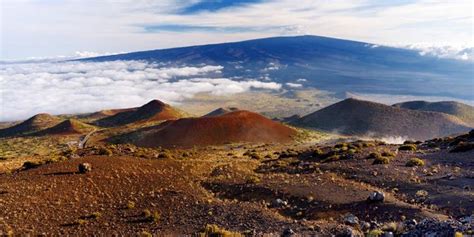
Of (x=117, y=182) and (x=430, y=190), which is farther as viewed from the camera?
(x=117, y=182)

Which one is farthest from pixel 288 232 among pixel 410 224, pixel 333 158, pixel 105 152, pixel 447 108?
pixel 447 108

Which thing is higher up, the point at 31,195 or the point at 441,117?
the point at 31,195

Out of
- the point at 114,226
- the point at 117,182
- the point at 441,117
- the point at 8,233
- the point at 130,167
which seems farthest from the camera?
the point at 441,117

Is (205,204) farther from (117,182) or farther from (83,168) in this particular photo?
(83,168)

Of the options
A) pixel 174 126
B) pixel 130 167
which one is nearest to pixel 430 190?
pixel 130 167

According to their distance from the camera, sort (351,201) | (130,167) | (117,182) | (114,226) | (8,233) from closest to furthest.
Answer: (8,233) → (114,226) → (351,201) → (117,182) → (130,167)
